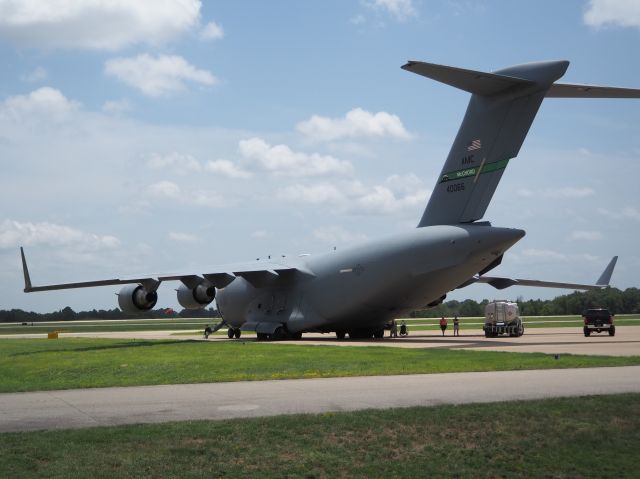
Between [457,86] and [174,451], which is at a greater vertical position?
[457,86]

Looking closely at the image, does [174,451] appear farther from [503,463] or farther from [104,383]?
[104,383]

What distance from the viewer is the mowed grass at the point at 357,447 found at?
722cm

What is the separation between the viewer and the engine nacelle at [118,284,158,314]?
3331 cm

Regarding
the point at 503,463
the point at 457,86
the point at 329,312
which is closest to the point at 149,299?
the point at 329,312

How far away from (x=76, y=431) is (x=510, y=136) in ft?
63.4

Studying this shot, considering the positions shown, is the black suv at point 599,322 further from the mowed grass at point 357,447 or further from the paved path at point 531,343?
the mowed grass at point 357,447

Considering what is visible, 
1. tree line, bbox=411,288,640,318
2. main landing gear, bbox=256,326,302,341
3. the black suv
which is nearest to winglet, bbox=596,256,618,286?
the black suv

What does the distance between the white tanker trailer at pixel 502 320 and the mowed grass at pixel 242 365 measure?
16424 millimetres

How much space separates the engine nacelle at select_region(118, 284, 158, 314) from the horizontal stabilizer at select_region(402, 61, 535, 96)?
16.6 metres

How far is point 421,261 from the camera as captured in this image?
90.4 feet

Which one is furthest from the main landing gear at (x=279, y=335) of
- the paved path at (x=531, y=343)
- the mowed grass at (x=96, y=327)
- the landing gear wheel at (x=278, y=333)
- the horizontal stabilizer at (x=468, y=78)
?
the mowed grass at (x=96, y=327)

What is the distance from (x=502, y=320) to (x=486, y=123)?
49.2 feet

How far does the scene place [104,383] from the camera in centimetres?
1442

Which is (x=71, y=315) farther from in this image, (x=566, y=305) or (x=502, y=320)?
(x=502, y=320)
